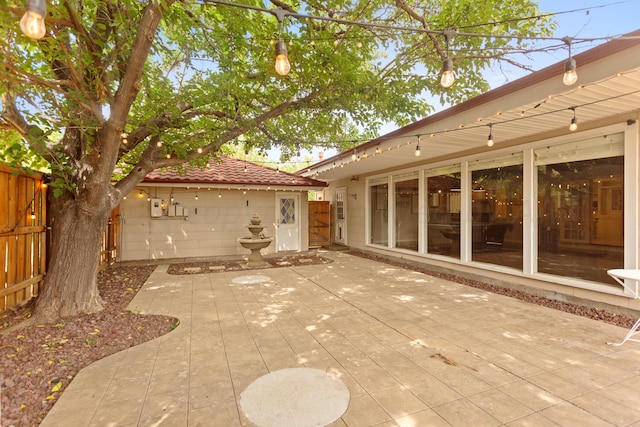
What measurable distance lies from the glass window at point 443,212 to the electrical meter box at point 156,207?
22.6 ft

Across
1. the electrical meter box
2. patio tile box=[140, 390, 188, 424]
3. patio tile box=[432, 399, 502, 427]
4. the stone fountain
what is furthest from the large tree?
patio tile box=[432, 399, 502, 427]

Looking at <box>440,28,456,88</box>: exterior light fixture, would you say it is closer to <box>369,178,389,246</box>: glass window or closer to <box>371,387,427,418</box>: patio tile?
<box>371,387,427,418</box>: patio tile

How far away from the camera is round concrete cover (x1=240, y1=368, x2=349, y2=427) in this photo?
2.05 meters

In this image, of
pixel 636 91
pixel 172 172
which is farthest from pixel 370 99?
pixel 172 172

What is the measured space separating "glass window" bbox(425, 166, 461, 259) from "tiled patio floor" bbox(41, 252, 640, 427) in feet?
7.02

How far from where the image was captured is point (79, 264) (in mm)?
4117

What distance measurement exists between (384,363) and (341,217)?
890 cm

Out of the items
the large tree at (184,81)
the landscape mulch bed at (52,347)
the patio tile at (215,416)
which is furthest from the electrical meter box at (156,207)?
the patio tile at (215,416)

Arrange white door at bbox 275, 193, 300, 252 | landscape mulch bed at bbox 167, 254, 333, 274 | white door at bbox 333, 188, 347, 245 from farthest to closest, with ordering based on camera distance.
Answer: white door at bbox 333, 188, 347, 245 < white door at bbox 275, 193, 300, 252 < landscape mulch bed at bbox 167, 254, 333, 274

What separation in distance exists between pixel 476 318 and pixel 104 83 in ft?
18.1

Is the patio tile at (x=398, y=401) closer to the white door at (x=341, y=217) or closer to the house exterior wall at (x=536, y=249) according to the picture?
the house exterior wall at (x=536, y=249)

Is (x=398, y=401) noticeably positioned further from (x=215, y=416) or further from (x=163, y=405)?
(x=163, y=405)

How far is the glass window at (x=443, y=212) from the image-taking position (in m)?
6.73

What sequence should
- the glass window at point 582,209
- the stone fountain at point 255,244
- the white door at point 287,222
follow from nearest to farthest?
the glass window at point 582,209 < the stone fountain at point 255,244 < the white door at point 287,222
